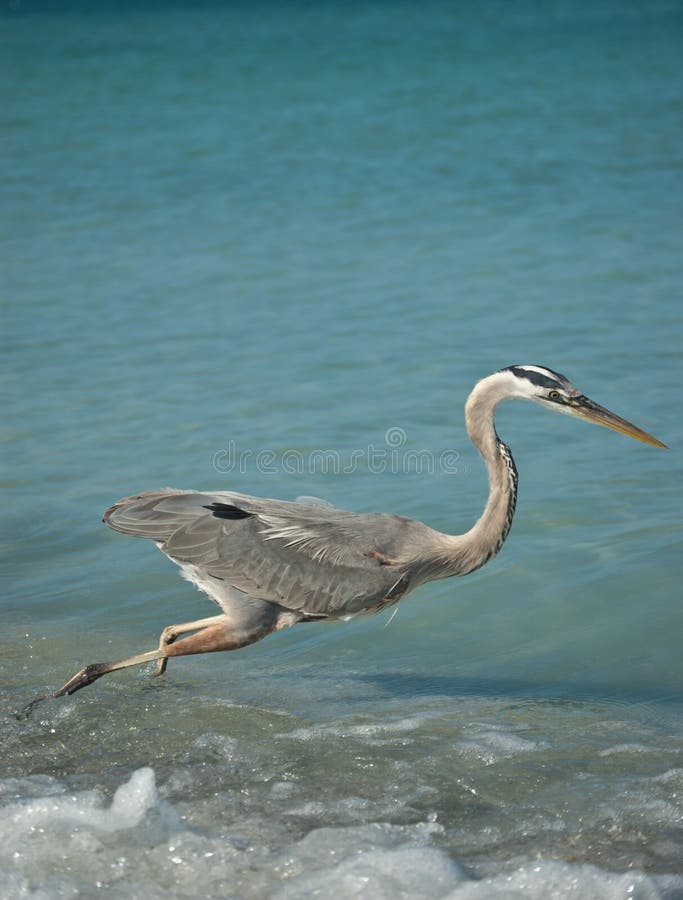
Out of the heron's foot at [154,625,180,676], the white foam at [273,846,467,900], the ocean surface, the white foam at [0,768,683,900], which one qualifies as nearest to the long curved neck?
the ocean surface

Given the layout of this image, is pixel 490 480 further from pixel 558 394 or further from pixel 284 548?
pixel 284 548

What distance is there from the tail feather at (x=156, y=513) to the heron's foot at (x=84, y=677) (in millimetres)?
610

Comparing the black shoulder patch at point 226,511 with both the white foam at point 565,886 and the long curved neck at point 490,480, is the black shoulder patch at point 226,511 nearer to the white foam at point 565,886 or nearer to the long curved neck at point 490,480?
the long curved neck at point 490,480

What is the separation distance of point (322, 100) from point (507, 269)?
43.5 feet

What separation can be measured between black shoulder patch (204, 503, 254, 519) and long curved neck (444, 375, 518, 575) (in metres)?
0.98

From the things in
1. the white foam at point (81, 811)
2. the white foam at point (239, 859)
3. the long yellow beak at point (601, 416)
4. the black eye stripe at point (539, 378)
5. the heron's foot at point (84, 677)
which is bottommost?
the white foam at point (239, 859)

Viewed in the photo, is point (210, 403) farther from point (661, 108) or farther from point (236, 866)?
point (661, 108)

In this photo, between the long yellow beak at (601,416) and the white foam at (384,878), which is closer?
the white foam at (384,878)

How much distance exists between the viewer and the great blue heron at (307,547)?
5.86 m

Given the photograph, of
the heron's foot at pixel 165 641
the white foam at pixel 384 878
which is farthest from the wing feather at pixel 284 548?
the white foam at pixel 384 878

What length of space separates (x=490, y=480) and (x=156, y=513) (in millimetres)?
1515

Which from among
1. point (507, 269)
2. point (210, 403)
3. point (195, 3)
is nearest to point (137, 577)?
point (210, 403)

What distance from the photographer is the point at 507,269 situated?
13.5 meters

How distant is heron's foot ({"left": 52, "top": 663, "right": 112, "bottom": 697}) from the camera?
5.75 m
